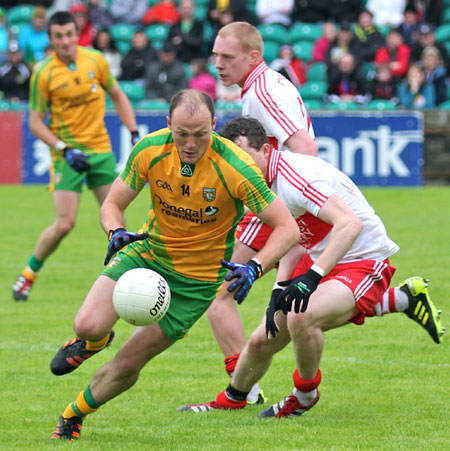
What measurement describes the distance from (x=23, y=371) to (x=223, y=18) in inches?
546

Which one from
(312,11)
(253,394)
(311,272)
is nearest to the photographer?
(311,272)

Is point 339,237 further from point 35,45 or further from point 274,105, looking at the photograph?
point 35,45

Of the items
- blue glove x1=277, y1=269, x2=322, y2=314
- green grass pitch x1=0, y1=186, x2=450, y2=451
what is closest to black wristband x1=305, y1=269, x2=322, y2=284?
blue glove x1=277, y1=269, x2=322, y2=314

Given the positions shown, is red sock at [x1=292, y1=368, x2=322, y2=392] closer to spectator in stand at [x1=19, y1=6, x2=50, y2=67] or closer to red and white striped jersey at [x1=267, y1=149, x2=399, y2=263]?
red and white striped jersey at [x1=267, y1=149, x2=399, y2=263]

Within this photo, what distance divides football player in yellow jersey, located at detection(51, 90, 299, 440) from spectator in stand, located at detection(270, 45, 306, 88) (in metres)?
13.8

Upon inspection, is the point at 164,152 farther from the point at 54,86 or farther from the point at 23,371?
the point at 54,86

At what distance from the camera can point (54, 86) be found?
9797 mm

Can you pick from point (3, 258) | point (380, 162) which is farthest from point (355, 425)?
point (380, 162)

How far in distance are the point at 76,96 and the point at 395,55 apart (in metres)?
10.8

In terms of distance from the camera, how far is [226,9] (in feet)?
68.0

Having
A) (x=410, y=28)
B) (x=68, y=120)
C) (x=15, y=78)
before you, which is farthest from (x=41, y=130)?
(x=410, y=28)

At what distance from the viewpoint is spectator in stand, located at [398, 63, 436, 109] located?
18500mm

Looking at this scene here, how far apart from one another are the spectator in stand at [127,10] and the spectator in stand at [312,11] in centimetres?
340

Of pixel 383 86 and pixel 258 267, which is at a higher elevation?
pixel 258 267
